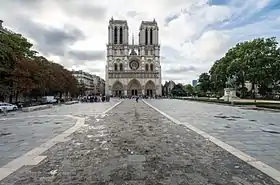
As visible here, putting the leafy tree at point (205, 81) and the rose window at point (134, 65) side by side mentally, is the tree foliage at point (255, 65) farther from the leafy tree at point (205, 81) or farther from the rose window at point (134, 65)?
the rose window at point (134, 65)

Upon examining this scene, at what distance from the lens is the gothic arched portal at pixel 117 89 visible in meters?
125

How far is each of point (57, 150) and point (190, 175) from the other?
432 centimetres

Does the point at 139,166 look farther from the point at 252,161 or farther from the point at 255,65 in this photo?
the point at 255,65

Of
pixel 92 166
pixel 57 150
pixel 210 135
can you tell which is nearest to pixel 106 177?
pixel 92 166

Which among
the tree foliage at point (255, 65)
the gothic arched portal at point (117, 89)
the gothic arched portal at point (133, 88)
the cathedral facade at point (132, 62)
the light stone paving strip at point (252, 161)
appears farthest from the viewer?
the gothic arched portal at point (133, 88)

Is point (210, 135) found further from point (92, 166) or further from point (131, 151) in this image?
point (92, 166)

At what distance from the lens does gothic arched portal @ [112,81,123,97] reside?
12500 centimetres

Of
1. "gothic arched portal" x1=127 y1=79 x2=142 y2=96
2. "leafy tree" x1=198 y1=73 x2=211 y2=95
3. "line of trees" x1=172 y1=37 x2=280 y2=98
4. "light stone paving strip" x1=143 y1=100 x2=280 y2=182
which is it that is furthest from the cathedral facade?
"light stone paving strip" x1=143 y1=100 x2=280 y2=182

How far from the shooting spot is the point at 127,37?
412 feet

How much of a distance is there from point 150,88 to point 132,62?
1378cm

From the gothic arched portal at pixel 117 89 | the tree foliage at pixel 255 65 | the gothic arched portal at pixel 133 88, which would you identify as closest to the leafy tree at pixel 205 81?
the tree foliage at pixel 255 65

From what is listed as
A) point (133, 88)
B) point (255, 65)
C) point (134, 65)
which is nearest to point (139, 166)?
point (255, 65)

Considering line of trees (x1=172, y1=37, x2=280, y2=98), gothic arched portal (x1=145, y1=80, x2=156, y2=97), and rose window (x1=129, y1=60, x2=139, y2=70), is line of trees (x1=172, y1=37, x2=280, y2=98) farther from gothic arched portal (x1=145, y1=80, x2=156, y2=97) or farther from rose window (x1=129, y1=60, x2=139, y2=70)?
rose window (x1=129, y1=60, x2=139, y2=70)

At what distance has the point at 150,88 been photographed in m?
128
